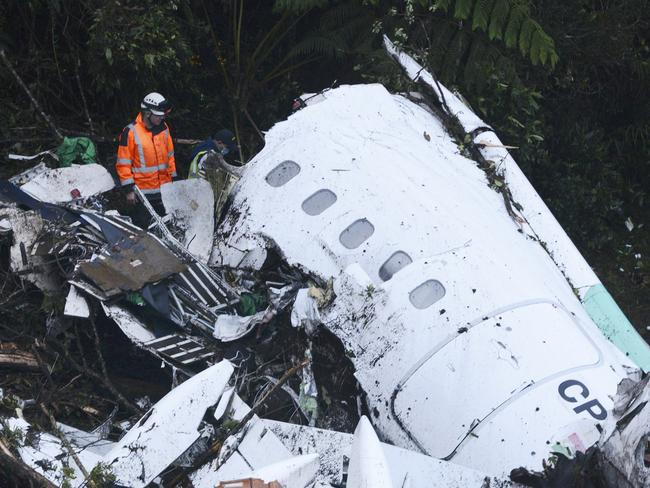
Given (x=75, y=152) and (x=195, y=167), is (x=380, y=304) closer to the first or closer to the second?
(x=195, y=167)

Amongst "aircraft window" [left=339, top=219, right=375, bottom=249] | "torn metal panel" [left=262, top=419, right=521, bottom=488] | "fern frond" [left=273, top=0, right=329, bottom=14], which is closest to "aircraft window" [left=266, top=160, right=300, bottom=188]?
"aircraft window" [left=339, top=219, right=375, bottom=249]

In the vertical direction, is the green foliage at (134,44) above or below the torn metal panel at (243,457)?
above

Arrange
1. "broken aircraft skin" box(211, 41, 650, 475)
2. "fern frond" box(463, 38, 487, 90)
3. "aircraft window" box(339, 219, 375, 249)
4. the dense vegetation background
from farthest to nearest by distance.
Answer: "fern frond" box(463, 38, 487, 90)
the dense vegetation background
"aircraft window" box(339, 219, 375, 249)
"broken aircraft skin" box(211, 41, 650, 475)

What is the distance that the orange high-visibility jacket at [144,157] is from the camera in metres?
8.28

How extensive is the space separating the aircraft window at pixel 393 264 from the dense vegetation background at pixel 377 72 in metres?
3.17

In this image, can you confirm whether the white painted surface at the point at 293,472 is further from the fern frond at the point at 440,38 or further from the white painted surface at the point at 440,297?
the fern frond at the point at 440,38

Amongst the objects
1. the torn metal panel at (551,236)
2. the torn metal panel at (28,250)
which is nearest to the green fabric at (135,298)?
the torn metal panel at (28,250)

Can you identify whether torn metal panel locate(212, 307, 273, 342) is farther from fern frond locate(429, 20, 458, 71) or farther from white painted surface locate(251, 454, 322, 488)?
fern frond locate(429, 20, 458, 71)

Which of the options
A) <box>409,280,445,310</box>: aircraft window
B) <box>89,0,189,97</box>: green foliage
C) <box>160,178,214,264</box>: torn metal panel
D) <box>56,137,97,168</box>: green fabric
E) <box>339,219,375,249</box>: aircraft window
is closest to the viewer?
<box>409,280,445,310</box>: aircraft window

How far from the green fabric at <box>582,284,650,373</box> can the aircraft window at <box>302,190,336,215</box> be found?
2270mm

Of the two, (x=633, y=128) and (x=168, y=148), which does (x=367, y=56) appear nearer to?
(x=168, y=148)

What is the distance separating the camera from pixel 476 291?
245 inches

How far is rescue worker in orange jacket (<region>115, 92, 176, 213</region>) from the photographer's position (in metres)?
8.27

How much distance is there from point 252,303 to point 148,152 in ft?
6.89
